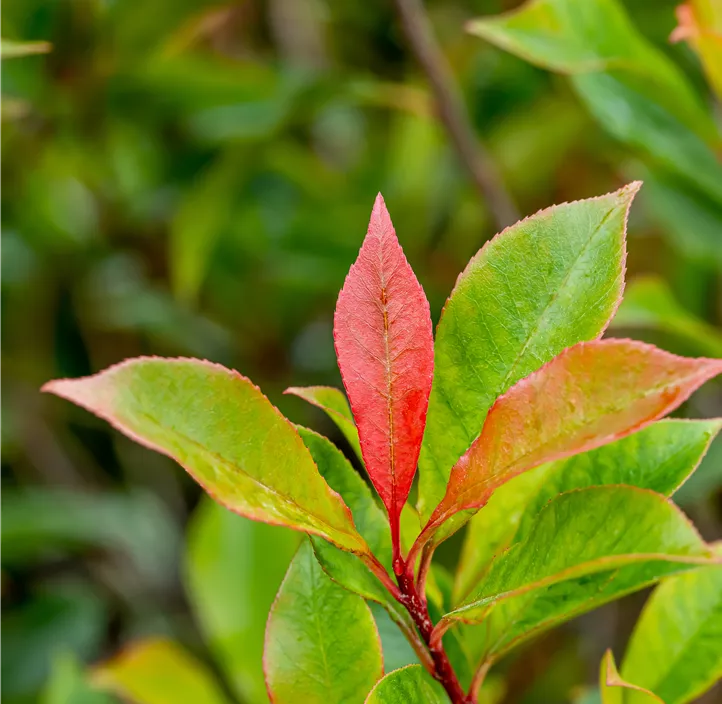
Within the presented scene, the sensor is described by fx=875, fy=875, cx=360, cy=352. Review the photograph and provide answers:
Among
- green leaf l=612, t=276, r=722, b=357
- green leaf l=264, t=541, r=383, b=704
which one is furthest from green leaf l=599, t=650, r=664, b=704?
green leaf l=612, t=276, r=722, b=357

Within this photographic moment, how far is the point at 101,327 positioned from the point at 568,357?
4.49 ft

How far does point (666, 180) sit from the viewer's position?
1069 millimetres

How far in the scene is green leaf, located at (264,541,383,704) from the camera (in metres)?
0.46

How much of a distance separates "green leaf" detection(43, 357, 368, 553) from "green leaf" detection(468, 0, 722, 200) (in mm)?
491

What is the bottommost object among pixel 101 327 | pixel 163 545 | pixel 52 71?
pixel 163 545

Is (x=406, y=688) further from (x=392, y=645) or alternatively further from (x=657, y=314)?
(x=657, y=314)

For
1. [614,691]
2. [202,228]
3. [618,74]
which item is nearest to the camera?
[614,691]

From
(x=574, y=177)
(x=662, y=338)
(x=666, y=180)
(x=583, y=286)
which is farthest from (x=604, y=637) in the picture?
(x=583, y=286)

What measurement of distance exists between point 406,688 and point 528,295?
189 millimetres

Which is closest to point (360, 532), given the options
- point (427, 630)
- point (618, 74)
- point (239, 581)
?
point (427, 630)

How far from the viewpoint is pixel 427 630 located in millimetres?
418

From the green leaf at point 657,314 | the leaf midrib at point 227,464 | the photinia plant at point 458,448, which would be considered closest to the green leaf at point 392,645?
the photinia plant at point 458,448

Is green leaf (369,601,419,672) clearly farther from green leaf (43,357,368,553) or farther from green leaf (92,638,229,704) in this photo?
green leaf (92,638,229,704)

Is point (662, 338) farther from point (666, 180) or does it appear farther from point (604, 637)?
point (604, 637)
